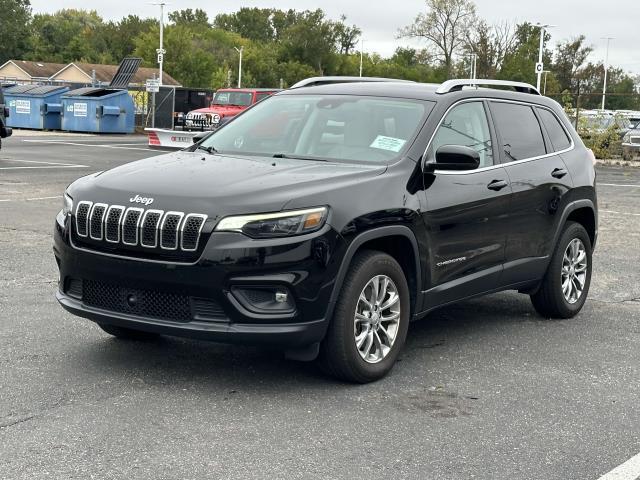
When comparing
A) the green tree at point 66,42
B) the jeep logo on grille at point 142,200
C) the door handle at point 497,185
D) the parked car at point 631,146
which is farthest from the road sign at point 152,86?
the green tree at point 66,42

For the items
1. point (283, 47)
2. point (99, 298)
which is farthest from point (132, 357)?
point (283, 47)

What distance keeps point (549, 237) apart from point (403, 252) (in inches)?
→ 70.9

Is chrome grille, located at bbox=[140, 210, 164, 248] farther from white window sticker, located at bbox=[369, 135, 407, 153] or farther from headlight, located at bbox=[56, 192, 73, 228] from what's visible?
white window sticker, located at bbox=[369, 135, 407, 153]

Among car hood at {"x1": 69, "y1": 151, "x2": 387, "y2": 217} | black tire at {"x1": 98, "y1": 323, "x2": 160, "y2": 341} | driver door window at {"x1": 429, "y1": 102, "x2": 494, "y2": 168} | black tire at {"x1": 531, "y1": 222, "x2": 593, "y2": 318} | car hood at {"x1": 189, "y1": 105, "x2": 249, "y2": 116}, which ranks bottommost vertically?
black tire at {"x1": 98, "y1": 323, "x2": 160, "y2": 341}

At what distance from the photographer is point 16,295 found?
24.1 feet

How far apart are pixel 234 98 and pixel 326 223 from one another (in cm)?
2588

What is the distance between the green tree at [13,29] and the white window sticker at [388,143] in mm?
117085

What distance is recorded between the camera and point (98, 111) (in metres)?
36.3

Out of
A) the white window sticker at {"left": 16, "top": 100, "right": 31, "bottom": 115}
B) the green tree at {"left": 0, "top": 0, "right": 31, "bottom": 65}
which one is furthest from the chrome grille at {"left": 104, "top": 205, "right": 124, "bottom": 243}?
the green tree at {"left": 0, "top": 0, "right": 31, "bottom": 65}

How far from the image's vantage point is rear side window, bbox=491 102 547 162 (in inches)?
262

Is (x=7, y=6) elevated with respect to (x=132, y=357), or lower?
elevated

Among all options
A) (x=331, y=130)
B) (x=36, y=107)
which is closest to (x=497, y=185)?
(x=331, y=130)

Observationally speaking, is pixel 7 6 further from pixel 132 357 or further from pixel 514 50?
pixel 132 357

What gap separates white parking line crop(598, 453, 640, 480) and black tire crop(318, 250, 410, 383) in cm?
151
